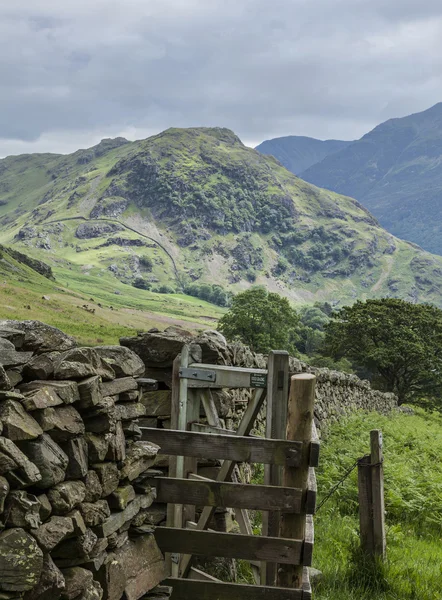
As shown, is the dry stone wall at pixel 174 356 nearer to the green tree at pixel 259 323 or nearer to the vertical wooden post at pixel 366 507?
the vertical wooden post at pixel 366 507

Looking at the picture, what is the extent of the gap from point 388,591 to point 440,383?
4987cm

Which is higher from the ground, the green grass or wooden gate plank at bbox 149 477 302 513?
wooden gate plank at bbox 149 477 302 513

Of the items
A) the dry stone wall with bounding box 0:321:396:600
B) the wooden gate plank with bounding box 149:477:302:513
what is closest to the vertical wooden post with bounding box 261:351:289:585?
the wooden gate plank with bounding box 149:477:302:513

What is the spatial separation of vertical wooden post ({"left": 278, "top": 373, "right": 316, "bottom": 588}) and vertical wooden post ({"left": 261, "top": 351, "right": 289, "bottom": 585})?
0.43 m

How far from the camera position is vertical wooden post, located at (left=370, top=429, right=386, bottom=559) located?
8.20m

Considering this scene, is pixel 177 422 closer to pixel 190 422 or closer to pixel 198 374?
pixel 190 422

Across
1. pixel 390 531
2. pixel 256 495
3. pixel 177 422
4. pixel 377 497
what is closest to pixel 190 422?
pixel 177 422

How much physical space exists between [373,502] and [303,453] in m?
2.82

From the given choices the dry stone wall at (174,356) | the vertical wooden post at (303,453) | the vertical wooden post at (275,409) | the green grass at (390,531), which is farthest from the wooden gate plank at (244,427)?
the green grass at (390,531)

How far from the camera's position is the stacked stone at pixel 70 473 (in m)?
3.92

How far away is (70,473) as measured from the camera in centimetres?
459

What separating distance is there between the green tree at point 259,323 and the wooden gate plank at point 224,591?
74.1m

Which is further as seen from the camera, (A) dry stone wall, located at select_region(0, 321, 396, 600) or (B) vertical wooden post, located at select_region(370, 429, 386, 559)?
(B) vertical wooden post, located at select_region(370, 429, 386, 559)

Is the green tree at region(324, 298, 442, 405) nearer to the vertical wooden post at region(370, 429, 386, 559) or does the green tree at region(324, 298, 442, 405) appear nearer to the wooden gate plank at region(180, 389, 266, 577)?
the vertical wooden post at region(370, 429, 386, 559)
